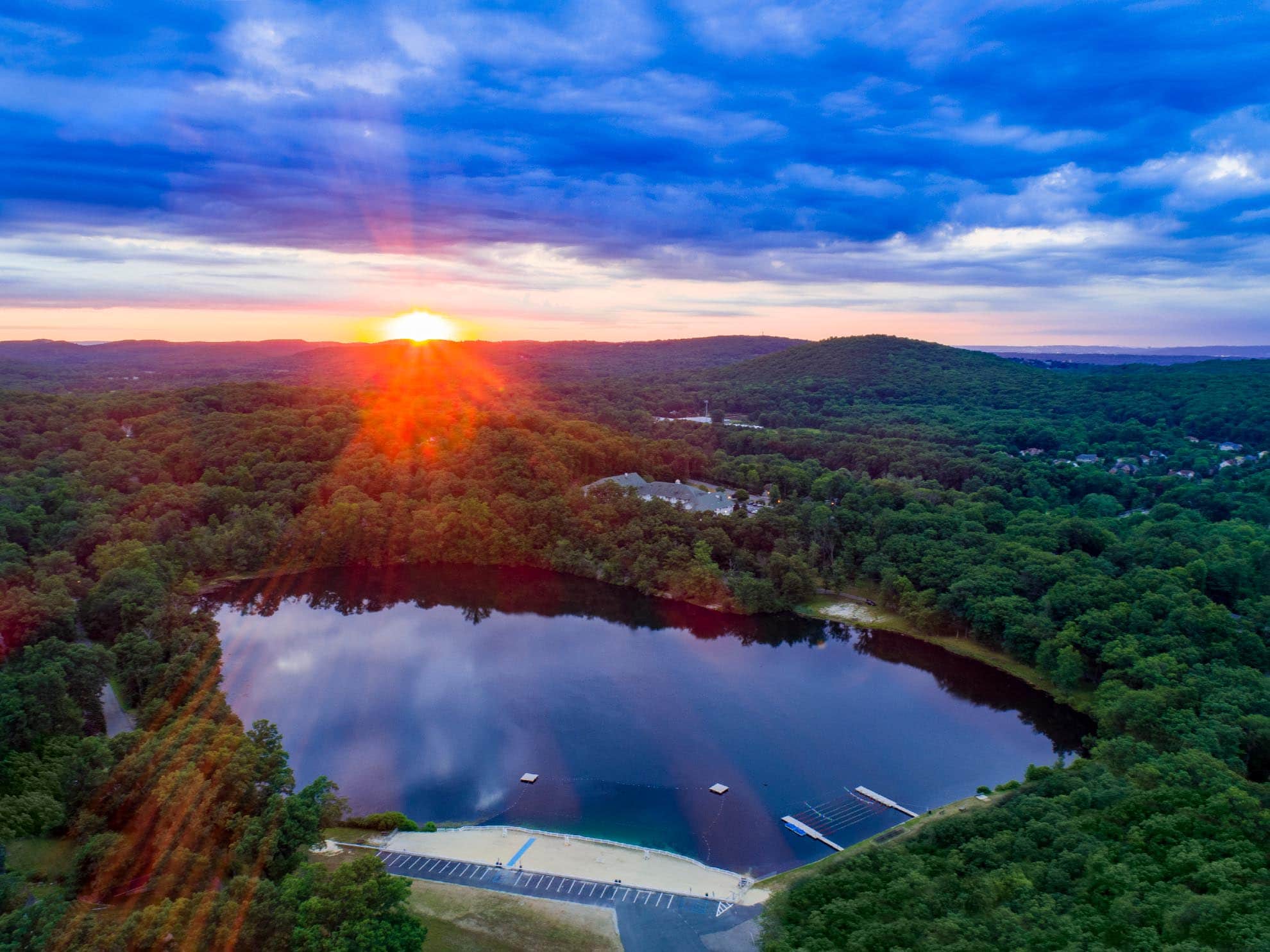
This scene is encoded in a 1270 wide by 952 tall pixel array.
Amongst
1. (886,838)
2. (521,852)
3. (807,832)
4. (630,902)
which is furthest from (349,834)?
(886,838)

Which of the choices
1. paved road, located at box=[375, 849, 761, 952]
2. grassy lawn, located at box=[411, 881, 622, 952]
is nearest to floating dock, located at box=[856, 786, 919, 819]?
paved road, located at box=[375, 849, 761, 952]

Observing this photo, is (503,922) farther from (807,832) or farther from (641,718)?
(641,718)

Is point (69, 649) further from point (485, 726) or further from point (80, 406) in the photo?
point (80, 406)

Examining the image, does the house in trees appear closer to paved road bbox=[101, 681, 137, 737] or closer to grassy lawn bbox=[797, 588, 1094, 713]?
grassy lawn bbox=[797, 588, 1094, 713]

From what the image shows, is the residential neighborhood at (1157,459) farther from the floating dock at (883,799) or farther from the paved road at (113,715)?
the paved road at (113,715)

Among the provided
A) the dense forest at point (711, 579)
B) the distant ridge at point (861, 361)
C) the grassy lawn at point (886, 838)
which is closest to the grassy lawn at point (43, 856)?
the dense forest at point (711, 579)
